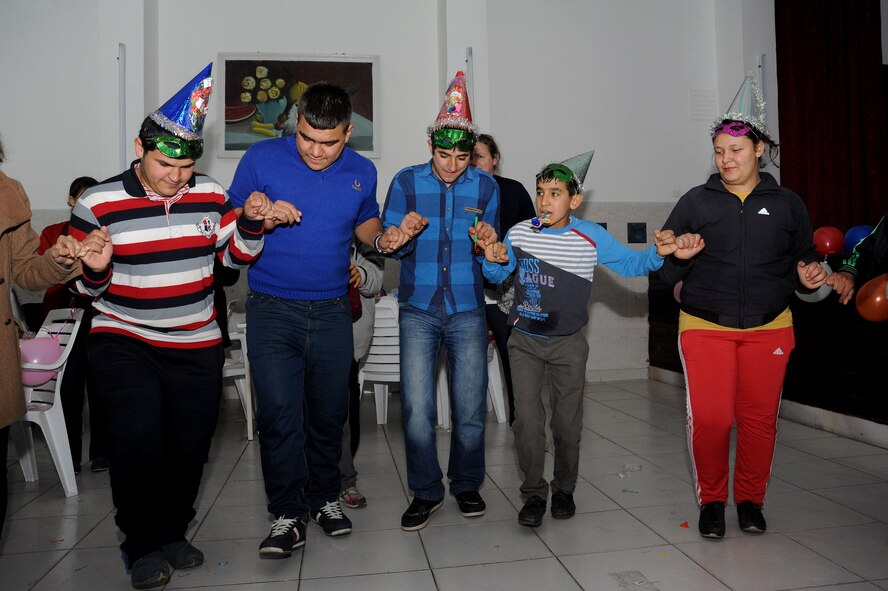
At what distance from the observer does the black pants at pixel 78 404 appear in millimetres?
3689

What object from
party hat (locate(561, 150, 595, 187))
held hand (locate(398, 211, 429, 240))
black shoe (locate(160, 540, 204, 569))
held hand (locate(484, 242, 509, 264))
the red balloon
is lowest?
black shoe (locate(160, 540, 204, 569))

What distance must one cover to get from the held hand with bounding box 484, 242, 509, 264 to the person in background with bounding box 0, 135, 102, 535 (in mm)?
1263

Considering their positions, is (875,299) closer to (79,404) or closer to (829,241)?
(829,241)

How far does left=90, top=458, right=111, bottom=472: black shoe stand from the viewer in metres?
3.68

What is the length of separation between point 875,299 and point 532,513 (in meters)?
1.38

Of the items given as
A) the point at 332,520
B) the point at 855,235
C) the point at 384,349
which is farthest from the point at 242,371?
the point at 855,235

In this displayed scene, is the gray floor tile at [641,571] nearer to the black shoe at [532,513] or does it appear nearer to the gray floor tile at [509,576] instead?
the gray floor tile at [509,576]

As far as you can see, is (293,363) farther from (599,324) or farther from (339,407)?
(599,324)

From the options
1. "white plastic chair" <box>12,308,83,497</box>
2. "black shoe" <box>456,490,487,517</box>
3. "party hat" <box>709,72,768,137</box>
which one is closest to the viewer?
"party hat" <box>709,72,768,137</box>

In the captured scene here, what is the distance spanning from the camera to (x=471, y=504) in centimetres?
277

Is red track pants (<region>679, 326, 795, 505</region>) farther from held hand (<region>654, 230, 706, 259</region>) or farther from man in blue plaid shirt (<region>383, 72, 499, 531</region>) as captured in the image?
man in blue plaid shirt (<region>383, 72, 499, 531</region>)

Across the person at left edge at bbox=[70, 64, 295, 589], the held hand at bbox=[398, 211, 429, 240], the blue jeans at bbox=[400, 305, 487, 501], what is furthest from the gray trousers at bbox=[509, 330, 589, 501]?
the person at left edge at bbox=[70, 64, 295, 589]

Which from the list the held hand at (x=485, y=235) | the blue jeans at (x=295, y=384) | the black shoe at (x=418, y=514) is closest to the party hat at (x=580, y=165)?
the held hand at (x=485, y=235)

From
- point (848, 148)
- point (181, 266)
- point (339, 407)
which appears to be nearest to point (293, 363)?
point (339, 407)
